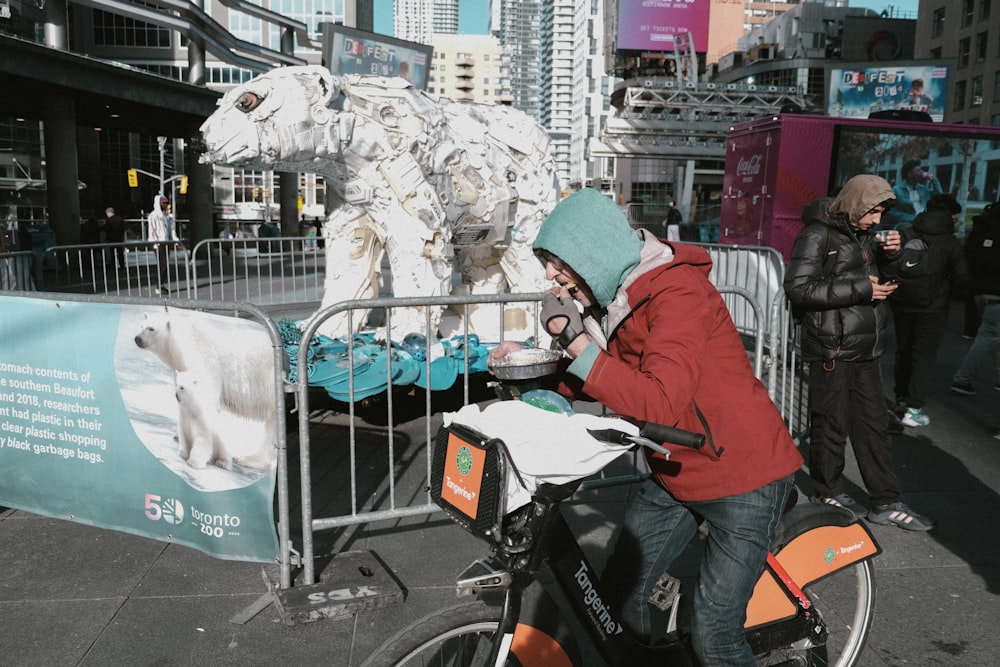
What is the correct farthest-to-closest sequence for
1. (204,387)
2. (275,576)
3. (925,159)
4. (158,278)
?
1. (925,159)
2. (158,278)
3. (275,576)
4. (204,387)

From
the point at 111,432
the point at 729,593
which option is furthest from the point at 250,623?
the point at 729,593

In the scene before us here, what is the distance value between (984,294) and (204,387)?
673 cm

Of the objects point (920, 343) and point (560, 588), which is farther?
point (920, 343)

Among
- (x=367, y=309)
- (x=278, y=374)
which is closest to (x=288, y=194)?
(x=367, y=309)

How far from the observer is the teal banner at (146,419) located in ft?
11.8

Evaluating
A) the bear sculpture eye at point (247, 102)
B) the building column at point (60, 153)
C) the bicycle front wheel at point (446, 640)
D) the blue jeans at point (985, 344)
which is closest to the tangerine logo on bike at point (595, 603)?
the bicycle front wheel at point (446, 640)

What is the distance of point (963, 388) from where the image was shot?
25.1 ft

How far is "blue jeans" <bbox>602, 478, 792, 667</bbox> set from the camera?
2350 mm

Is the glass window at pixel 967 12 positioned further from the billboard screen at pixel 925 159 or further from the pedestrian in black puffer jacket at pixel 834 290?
the pedestrian in black puffer jacket at pixel 834 290

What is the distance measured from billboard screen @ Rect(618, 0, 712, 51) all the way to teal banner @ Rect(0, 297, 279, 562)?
73259 millimetres

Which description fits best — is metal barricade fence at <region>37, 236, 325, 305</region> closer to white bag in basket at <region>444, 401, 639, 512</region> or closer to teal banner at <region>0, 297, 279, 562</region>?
teal banner at <region>0, 297, 279, 562</region>

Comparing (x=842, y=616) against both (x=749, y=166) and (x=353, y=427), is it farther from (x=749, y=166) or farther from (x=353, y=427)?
(x=749, y=166)

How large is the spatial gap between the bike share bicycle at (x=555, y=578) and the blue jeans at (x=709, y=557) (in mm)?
146

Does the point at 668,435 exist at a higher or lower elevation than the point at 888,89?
lower
